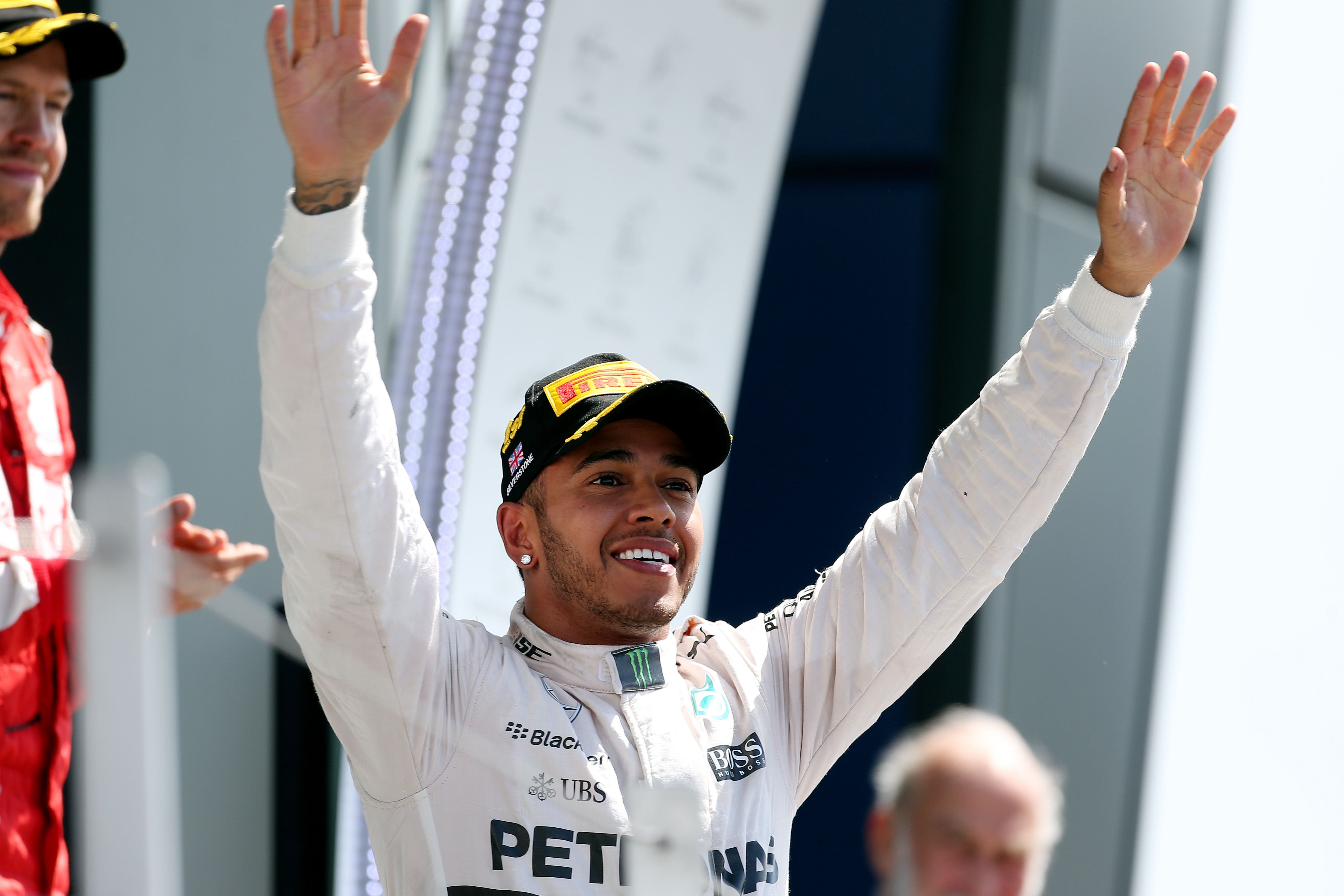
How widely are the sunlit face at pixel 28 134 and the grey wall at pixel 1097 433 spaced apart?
7.82ft

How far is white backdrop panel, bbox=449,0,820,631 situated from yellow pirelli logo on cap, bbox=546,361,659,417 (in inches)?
69.6

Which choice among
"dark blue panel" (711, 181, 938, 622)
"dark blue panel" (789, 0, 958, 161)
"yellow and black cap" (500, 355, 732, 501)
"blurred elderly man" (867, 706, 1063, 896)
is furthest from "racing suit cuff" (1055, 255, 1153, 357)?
"dark blue panel" (789, 0, 958, 161)

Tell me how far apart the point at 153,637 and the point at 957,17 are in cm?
319

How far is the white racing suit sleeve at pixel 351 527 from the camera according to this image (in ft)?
4.43

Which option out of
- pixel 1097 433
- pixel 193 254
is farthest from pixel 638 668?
pixel 1097 433

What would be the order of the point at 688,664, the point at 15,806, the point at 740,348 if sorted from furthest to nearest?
the point at 740,348 → the point at 688,664 → the point at 15,806

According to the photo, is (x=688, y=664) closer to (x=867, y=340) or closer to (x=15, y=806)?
(x=15, y=806)

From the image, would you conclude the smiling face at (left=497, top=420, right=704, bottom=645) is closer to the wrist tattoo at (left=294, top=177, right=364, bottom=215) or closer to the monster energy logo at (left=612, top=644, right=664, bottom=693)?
the monster energy logo at (left=612, top=644, right=664, bottom=693)

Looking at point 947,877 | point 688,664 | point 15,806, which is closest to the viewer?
point 947,877

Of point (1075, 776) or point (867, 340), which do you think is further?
point (867, 340)

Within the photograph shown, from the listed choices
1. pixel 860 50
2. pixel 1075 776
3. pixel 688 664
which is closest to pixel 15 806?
pixel 688 664

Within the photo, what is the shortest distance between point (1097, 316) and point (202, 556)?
3.43ft

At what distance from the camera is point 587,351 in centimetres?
379

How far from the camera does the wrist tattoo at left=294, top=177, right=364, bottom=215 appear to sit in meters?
1.35
